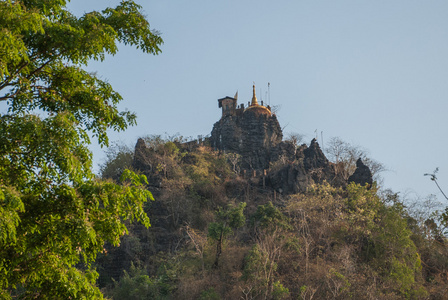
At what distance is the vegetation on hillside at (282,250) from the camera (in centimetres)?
2225

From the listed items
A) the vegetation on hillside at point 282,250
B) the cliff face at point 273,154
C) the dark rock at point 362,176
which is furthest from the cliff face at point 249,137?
the dark rock at point 362,176

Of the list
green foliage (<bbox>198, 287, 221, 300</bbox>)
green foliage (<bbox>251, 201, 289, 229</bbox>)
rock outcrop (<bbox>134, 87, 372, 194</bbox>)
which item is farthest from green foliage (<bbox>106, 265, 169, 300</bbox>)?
rock outcrop (<bbox>134, 87, 372, 194</bbox>)

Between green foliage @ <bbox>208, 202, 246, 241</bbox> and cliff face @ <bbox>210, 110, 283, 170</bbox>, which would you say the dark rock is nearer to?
cliff face @ <bbox>210, 110, 283, 170</bbox>

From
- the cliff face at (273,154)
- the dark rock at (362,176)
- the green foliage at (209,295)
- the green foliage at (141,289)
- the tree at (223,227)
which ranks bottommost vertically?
the green foliage at (209,295)

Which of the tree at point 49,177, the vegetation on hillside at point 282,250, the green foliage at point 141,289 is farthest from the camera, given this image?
the green foliage at point 141,289

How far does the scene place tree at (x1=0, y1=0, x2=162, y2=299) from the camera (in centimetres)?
598

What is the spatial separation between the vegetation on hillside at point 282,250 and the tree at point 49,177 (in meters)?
15.6

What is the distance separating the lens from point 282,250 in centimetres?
2433

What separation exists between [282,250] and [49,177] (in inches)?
756

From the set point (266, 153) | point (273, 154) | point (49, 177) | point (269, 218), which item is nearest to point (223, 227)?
point (269, 218)

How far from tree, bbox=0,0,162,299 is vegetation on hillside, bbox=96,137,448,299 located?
51.2 ft

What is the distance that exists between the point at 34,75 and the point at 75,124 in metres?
1.07

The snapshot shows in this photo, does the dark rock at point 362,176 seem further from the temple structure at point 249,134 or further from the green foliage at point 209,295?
the green foliage at point 209,295

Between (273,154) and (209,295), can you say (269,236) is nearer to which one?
(209,295)
